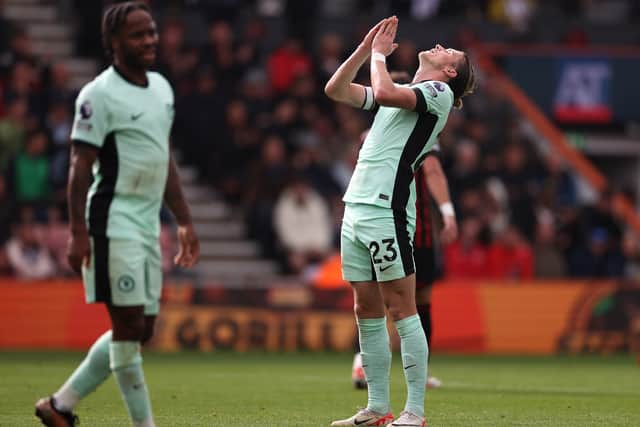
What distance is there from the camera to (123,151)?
7305mm

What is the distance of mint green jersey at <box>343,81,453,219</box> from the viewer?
8516mm

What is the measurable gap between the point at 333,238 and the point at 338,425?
38.1ft

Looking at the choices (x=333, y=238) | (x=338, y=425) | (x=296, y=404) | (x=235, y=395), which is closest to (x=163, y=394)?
(x=235, y=395)

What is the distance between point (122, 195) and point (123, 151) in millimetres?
224

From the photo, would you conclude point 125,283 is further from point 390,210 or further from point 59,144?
point 59,144

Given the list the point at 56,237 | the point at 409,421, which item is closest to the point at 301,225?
the point at 56,237

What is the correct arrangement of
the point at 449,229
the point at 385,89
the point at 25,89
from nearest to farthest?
the point at 385,89 → the point at 449,229 → the point at 25,89

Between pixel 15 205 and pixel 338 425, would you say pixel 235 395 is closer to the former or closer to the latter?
pixel 338 425

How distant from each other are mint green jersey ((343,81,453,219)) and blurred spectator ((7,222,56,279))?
10.3 metres

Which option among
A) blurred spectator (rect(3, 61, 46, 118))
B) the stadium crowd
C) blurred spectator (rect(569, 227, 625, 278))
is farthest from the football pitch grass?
blurred spectator (rect(3, 61, 46, 118))

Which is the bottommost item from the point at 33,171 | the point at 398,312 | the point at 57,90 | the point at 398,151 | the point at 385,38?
the point at 398,312

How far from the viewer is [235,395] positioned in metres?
11.2

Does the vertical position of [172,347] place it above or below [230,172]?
below

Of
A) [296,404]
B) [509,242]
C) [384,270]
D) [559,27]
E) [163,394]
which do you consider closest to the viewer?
[384,270]
